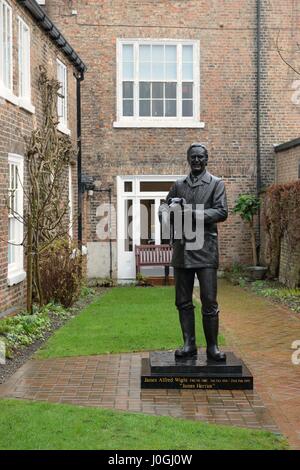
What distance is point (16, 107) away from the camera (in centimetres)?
1184

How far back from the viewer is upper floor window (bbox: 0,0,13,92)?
1120 cm

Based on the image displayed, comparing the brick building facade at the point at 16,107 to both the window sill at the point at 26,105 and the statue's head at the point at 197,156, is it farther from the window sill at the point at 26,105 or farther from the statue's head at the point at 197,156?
the statue's head at the point at 197,156

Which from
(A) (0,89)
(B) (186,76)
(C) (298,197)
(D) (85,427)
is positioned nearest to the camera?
(D) (85,427)

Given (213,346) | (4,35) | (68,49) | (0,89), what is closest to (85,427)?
(213,346)

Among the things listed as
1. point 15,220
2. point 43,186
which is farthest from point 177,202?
point 43,186

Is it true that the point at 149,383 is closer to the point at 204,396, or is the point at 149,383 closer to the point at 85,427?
the point at 204,396

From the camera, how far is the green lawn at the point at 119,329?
29.6 ft

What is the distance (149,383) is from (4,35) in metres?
6.85

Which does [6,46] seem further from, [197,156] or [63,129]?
[197,156]

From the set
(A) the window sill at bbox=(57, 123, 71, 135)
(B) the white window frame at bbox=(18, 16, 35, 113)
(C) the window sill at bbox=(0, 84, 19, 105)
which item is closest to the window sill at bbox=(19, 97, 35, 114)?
(B) the white window frame at bbox=(18, 16, 35, 113)

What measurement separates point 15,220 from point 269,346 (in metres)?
5.18

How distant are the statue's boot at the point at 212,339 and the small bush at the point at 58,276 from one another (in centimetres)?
557

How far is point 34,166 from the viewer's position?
1272 cm

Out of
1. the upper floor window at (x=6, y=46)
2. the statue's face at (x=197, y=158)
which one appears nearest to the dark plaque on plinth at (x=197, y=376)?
the statue's face at (x=197, y=158)
